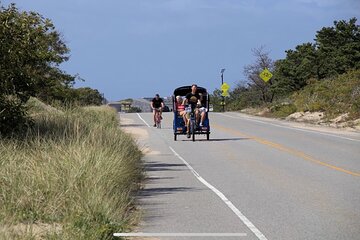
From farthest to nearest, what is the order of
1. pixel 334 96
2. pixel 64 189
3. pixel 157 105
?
pixel 334 96 → pixel 157 105 → pixel 64 189

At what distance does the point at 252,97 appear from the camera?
68562 mm

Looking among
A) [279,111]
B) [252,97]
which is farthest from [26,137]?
[252,97]

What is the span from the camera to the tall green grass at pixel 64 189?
298 inches

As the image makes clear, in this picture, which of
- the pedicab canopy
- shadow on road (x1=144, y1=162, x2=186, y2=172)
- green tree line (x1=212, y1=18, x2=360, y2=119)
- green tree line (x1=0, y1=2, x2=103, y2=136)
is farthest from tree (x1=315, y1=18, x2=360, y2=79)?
green tree line (x1=0, y1=2, x2=103, y2=136)

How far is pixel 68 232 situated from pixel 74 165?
3.27 metres

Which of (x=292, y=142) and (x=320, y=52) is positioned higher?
(x=320, y=52)

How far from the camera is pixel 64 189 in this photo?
9.27 meters

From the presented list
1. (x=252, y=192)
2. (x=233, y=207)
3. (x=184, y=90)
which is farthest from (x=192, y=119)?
(x=233, y=207)

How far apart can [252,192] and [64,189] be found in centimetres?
391

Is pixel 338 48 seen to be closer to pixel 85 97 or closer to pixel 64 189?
pixel 85 97

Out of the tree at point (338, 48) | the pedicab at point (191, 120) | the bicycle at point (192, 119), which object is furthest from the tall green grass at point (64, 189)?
the tree at point (338, 48)

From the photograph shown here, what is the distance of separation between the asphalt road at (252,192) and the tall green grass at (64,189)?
552mm

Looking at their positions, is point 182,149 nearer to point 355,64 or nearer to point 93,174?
point 93,174

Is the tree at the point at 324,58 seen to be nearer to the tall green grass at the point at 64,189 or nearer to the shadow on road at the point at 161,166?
the shadow on road at the point at 161,166
